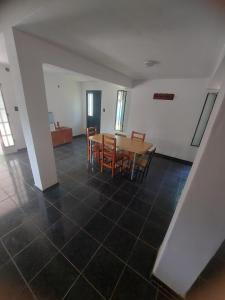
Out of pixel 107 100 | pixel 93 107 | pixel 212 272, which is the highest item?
pixel 107 100

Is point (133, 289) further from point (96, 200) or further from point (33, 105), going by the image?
point (33, 105)

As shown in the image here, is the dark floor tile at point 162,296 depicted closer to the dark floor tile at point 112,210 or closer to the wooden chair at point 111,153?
the dark floor tile at point 112,210

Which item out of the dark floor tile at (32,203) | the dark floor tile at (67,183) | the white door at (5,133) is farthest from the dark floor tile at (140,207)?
the white door at (5,133)

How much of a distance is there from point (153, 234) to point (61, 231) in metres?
1.25

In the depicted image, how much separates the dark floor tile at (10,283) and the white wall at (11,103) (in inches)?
135

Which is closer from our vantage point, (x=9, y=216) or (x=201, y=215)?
(x=201, y=215)

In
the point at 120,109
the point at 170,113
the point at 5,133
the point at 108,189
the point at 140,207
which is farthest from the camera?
the point at 120,109

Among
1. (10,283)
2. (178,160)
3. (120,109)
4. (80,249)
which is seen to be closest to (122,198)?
(80,249)

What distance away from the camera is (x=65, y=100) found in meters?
4.99

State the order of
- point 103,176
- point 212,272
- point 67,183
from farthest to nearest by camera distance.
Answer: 1. point 103,176
2. point 67,183
3. point 212,272

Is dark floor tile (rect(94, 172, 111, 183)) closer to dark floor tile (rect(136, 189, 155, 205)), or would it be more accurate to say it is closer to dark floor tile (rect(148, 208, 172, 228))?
dark floor tile (rect(136, 189, 155, 205))

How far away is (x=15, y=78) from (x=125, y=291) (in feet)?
9.04

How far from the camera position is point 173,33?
4.81ft

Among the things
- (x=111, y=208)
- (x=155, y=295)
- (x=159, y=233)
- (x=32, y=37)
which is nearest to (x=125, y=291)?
(x=155, y=295)
